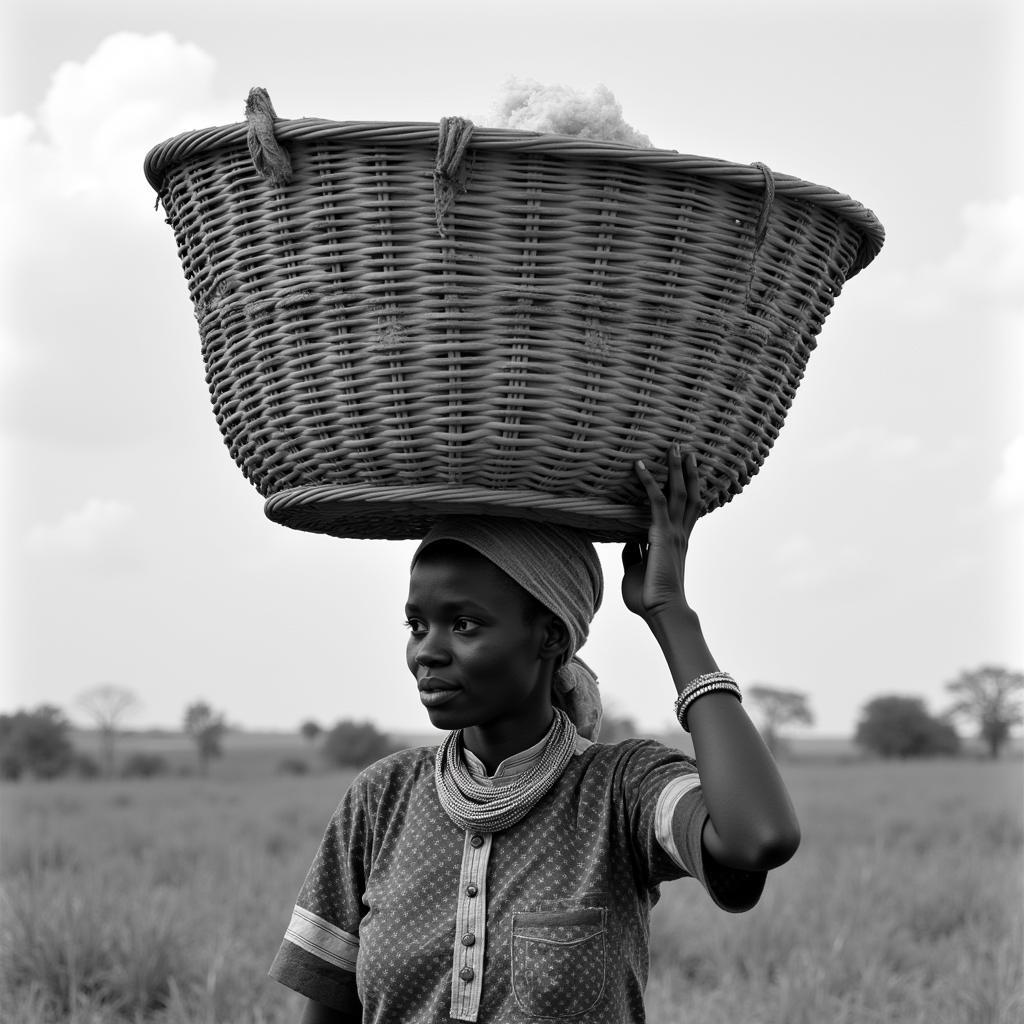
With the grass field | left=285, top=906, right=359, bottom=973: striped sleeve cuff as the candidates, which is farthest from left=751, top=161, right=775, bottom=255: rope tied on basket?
the grass field

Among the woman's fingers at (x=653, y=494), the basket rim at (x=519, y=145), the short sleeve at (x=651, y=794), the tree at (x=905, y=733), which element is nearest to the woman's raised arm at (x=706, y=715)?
the woman's fingers at (x=653, y=494)

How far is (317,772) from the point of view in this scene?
18984mm

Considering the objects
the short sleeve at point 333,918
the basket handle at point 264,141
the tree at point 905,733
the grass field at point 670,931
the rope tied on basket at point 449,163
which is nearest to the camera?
the rope tied on basket at point 449,163

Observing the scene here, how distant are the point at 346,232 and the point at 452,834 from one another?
3.25 feet

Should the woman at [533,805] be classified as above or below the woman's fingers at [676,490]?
below

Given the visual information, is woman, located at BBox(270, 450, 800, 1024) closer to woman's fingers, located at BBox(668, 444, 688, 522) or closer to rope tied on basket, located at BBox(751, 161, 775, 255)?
woman's fingers, located at BBox(668, 444, 688, 522)

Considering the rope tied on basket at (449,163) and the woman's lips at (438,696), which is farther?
the woman's lips at (438,696)

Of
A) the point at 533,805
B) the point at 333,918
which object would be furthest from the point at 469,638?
the point at 333,918

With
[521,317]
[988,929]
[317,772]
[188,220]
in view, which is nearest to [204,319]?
[188,220]

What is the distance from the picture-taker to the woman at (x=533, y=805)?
2096 millimetres

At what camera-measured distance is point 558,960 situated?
2.10 m

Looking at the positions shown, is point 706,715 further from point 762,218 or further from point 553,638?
point 762,218

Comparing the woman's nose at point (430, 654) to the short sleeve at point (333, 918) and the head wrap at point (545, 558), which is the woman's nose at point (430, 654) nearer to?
the head wrap at point (545, 558)

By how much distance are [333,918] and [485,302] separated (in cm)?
114
